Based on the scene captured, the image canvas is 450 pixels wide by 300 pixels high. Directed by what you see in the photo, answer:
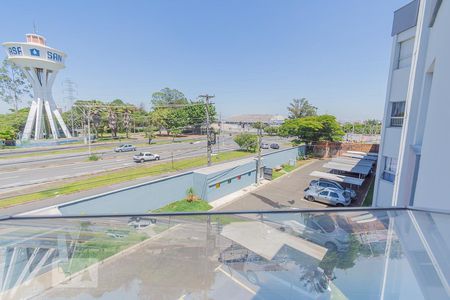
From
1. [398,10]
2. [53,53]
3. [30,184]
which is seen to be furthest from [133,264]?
[53,53]

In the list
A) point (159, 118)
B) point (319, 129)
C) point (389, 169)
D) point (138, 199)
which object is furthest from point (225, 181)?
point (159, 118)

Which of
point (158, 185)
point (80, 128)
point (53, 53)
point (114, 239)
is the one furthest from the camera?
point (80, 128)

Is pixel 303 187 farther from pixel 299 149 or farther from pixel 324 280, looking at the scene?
pixel 324 280

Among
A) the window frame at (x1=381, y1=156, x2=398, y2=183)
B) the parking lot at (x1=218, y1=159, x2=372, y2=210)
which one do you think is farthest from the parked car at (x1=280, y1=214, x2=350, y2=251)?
the parking lot at (x1=218, y1=159, x2=372, y2=210)

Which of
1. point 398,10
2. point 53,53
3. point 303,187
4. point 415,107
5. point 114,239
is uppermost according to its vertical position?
point 53,53

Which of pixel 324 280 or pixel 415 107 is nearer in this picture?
pixel 324 280

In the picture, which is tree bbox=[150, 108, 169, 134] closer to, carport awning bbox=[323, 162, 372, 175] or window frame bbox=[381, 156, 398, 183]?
carport awning bbox=[323, 162, 372, 175]
